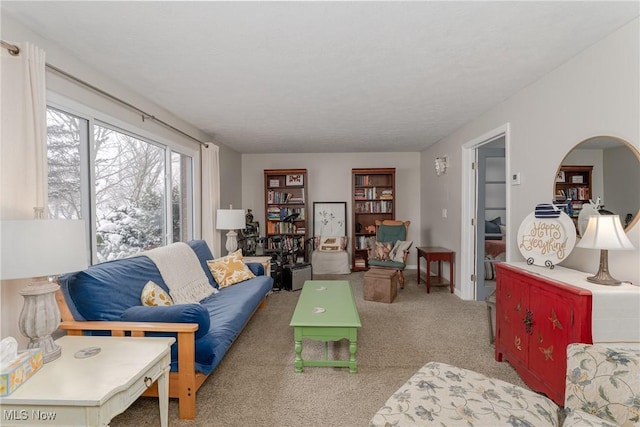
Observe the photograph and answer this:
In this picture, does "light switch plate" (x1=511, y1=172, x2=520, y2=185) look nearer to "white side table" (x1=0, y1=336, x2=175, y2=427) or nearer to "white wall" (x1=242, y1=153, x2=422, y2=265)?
"white side table" (x1=0, y1=336, x2=175, y2=427)

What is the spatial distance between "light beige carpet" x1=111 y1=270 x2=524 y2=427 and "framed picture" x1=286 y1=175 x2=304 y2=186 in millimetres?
2758

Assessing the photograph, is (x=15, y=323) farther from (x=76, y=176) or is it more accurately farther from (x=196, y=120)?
(x=196, y=120)

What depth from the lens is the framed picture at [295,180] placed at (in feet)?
18.8

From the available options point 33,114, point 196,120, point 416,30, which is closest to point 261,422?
point 33,114

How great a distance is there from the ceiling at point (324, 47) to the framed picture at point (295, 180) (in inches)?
99.6

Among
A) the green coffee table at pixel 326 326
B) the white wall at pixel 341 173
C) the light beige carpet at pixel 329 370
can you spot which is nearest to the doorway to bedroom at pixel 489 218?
the light beige carpet at pixel 329 370

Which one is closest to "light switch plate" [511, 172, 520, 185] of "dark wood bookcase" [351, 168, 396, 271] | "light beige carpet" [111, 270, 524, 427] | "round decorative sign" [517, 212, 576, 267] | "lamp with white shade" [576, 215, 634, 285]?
"round decorative sign" [517, 212, 576, 267]

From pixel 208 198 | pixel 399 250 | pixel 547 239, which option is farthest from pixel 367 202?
pixel 547 239

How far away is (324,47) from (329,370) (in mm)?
2331

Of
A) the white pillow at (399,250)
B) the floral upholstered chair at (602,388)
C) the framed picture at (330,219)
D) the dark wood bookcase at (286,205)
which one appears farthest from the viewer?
the framed picture at (330,219)

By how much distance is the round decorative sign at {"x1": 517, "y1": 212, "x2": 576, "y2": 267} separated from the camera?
197 cm

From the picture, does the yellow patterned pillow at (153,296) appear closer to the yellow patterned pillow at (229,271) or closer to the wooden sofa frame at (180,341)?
the wooden sofa frame at (180,341)

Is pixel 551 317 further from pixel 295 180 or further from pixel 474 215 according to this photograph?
pixel 295 180

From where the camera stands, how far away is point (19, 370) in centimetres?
121
